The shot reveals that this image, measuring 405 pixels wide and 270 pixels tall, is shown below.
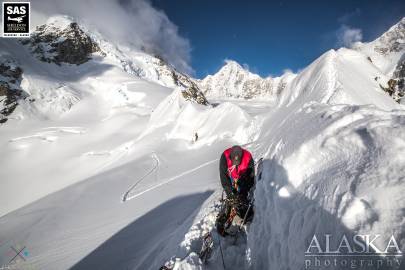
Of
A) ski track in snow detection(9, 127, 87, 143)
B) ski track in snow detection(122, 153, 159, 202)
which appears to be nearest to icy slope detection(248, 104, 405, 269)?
ski track in snow detection(122, 153, 159, 202)

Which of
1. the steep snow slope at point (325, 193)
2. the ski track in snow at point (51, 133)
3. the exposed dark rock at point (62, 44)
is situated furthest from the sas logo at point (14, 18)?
the exposed dark rock at point (62, 44)

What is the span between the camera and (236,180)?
19.0ft

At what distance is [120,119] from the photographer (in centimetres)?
4631

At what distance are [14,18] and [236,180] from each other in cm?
3631

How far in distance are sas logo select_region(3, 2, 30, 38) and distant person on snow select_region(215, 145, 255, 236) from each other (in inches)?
1207

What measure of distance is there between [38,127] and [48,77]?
24161 millimetres

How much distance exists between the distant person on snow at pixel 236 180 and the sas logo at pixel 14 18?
1207 inches

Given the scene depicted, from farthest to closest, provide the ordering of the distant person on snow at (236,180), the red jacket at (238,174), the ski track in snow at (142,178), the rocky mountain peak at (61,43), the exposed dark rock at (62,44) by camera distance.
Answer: the rocky mountain peak at (61,43) < the exposed dark rock at (62,44) < the ski track in snow at (142,178) < the red jacket at (238,174) < the distant person on snow at (236,180)

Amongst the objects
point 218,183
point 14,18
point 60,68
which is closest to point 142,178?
point 218,183

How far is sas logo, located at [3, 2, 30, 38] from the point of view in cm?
2762

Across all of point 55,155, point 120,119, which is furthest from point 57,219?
point 120,119

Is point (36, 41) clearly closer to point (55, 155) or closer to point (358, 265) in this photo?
point (55, 155)

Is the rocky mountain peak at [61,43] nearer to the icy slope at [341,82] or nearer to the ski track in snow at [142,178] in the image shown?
the ski track in snow at [142,178]

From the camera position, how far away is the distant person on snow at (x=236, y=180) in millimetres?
5633
